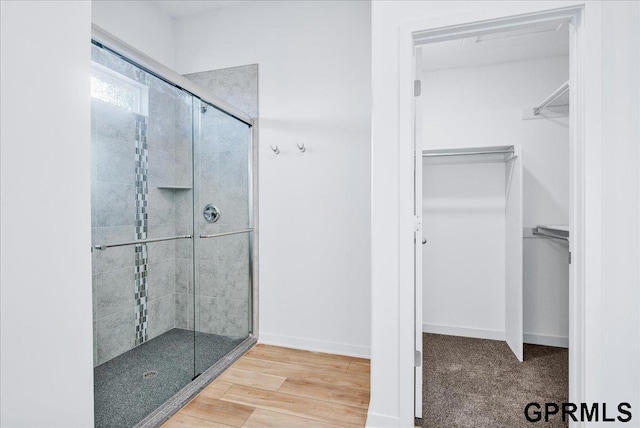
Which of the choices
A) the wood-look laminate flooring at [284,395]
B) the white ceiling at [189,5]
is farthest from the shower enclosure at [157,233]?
the white ceiling at [189,5]

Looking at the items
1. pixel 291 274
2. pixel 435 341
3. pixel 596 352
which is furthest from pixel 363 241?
pixel 596 352

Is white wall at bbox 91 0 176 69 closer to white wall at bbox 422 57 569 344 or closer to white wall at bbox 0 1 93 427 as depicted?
white wall at bbox 0 1 93 427

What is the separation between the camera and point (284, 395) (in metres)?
1.89

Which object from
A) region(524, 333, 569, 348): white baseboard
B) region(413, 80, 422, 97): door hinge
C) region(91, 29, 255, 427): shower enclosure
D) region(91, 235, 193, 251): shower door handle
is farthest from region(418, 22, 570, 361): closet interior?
region(91, 235, 193, 251): shower door handle

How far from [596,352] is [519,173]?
1.40m

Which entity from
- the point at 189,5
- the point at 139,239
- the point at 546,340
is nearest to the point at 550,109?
the point at 546,340

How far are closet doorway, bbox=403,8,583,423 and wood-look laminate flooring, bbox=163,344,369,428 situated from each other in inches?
25.2

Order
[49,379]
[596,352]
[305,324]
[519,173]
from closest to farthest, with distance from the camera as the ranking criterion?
[49,379]
[596,352]
[519,173]
[305,324]

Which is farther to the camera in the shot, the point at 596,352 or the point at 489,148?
the point at 489,148

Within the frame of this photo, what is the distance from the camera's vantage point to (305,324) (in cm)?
256

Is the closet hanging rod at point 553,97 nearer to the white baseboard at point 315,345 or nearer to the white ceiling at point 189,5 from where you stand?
the white baseboard at point 315,345

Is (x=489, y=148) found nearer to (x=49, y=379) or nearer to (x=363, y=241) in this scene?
(x=363, y=241)

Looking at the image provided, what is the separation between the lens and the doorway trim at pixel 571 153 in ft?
4.50

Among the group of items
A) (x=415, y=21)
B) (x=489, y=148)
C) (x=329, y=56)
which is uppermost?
(x=329, y=56)
